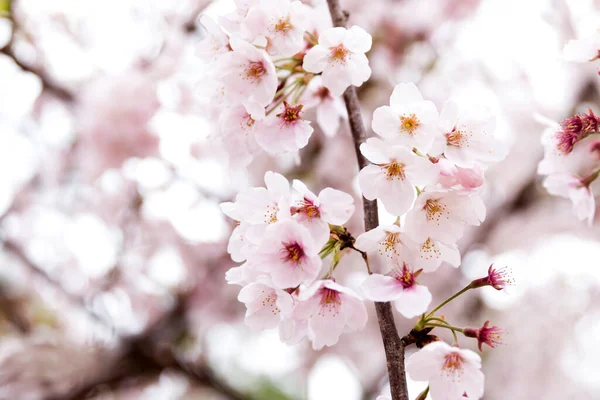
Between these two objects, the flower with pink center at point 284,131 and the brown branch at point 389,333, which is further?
the flower with pink center at point 284,131

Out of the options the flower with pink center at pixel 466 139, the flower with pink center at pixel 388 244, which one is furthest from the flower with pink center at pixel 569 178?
the flower with pink center at pixel 388 244

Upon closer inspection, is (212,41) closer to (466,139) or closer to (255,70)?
(255,70)

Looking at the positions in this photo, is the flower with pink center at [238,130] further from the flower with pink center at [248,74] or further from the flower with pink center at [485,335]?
the flower with pink center at [485,335]

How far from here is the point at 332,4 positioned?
0.61m

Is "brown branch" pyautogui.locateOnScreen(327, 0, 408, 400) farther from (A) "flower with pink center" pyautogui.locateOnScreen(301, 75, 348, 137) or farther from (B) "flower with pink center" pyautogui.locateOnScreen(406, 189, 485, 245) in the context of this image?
(A) "flower with pink center" pyautogui.locateOnScreen(301, 75, 348, 137)

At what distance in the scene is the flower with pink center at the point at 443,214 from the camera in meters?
0.46

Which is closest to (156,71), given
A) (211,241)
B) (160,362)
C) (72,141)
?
(72,141)

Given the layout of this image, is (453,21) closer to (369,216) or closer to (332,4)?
(332,4)

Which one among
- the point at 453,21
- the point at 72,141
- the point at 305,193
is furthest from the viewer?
the point at 453,21

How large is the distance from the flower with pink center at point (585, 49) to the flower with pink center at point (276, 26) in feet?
1.03

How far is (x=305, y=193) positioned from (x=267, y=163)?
1.43m

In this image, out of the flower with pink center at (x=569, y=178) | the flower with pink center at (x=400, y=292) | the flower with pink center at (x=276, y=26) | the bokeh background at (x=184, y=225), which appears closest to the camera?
the flower with pink center at (x=400, y=292)

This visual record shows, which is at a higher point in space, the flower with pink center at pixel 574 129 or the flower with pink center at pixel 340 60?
the flower with pink center at pixel 340 60

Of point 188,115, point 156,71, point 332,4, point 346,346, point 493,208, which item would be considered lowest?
point 346,346
